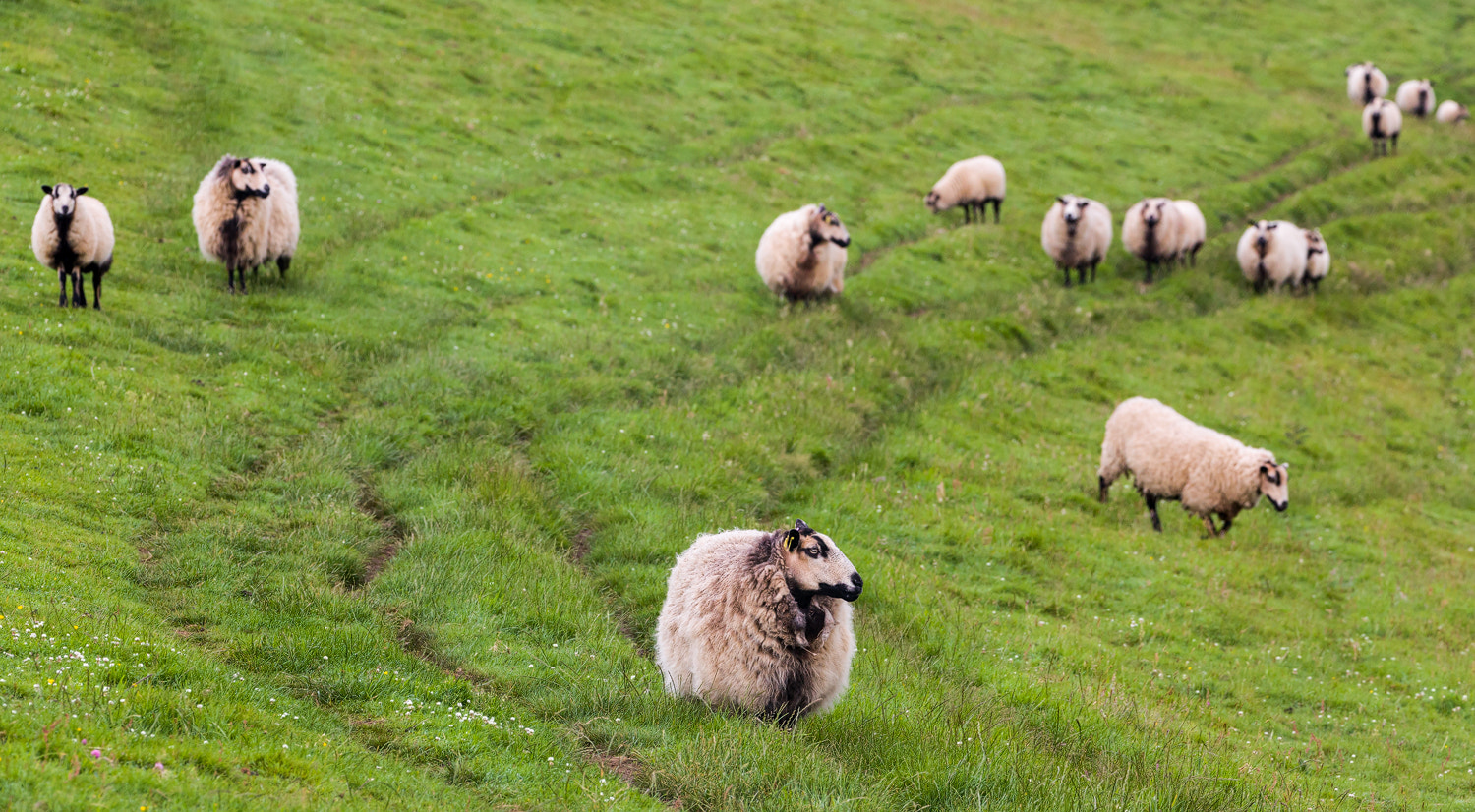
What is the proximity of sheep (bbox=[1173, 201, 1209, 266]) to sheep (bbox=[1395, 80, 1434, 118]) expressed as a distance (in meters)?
28.6

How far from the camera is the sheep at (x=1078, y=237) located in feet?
92.0

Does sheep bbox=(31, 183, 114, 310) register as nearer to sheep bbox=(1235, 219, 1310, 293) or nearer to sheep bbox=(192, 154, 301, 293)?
sheep bbox=(192, 154, 301, 293)

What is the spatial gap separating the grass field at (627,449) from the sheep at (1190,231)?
0.99 metres

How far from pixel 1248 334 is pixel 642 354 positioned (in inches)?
642

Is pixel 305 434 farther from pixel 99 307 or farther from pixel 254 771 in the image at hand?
pixel 254 771

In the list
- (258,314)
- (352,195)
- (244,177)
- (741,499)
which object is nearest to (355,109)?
(352,195)

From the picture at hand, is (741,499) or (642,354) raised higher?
(642,354)

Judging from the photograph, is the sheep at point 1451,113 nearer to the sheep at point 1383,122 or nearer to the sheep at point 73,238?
the sheep at point 1383,122

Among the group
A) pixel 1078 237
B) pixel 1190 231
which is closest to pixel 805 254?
pixel 1078 237

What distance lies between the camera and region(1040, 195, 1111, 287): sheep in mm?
28031

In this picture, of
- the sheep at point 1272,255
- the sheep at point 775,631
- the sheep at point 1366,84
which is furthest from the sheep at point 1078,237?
the sheep at point 1366,84

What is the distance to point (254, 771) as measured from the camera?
6.48 metres

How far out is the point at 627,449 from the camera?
50.6 ft

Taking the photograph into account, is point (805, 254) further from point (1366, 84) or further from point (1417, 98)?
point (1417, 98)
